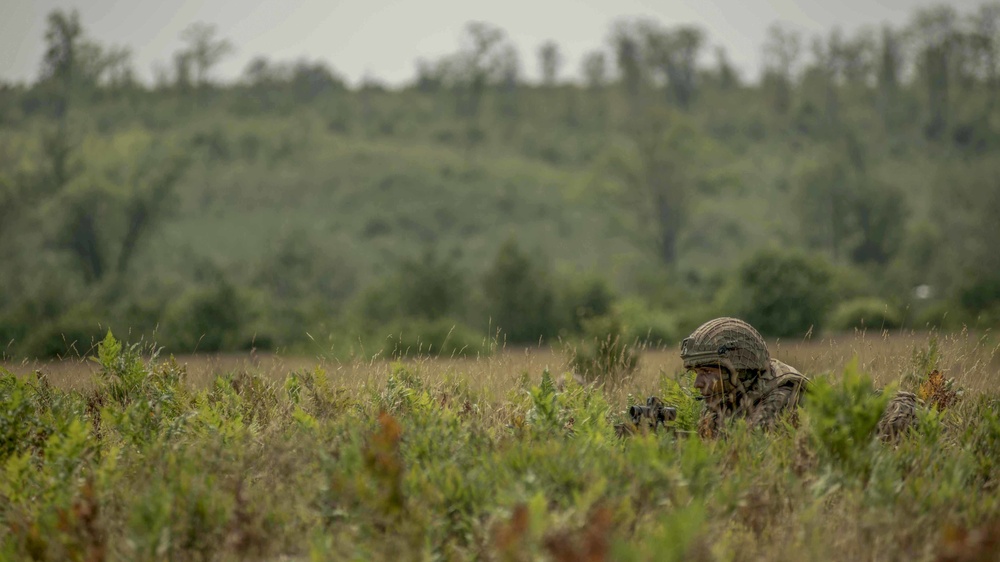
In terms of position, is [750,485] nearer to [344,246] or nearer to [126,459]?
[126,459]

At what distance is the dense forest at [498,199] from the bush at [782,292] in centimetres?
8

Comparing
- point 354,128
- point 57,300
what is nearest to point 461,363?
point 57,300

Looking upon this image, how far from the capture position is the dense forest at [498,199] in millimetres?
28688

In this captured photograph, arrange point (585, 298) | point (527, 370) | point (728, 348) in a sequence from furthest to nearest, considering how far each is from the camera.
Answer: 1. point (585, 298)
2. point (527, 370)
3. point (728, 348)

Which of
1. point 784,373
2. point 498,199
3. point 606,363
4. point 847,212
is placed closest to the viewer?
point 784,373

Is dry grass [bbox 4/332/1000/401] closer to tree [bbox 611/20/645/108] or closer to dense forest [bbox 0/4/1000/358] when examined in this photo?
dense forest [bbox 0/4/1000/358]

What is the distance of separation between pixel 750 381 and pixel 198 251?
1988 inches

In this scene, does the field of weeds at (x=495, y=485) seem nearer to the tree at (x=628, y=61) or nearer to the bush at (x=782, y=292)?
the bush at (x=782, y=292)

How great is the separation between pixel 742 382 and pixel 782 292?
65.1 feet

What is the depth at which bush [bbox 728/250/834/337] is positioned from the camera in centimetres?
2517

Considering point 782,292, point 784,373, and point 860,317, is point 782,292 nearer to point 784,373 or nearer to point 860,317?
point 860,317

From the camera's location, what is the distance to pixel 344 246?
50.0 metres

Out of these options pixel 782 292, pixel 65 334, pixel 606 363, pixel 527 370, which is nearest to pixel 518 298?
pixel 782 292

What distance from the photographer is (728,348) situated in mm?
6422
